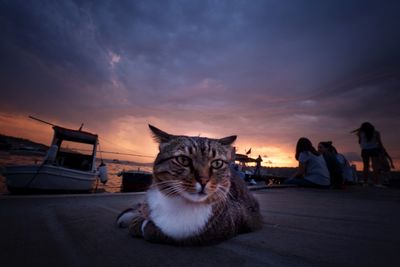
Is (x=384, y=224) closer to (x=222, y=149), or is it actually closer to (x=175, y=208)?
(x=222, y=149)

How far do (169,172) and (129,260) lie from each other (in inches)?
27.5

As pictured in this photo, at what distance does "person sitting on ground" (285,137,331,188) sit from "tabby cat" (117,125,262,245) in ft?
20.9

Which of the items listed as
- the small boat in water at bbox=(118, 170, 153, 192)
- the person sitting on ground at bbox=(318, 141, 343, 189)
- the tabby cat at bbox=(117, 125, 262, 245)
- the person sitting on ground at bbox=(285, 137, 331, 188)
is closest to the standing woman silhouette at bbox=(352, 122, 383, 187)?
the person sitting on ground at bbox=(318, 141, 343, 189)

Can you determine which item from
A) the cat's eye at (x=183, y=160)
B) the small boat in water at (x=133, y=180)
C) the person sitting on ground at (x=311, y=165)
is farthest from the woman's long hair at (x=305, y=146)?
the small boat in water at (x=133, y=180)

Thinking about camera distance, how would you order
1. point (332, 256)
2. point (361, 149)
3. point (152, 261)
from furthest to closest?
point (361, 149), point (332, 256), point (152, 261)

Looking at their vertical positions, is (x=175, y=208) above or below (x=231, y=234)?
above

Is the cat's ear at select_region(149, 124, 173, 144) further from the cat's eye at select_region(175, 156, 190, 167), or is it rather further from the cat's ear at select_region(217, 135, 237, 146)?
the cat's ear at select_region(217, 135, 237, 146)

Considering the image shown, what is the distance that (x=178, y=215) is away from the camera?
165 cm

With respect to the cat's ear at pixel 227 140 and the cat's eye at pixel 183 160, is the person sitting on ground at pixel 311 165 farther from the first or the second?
the cat's eye at pixel 183 160

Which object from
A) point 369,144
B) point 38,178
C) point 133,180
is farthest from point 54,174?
point 369,144

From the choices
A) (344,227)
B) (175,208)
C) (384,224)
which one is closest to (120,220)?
(175,208)

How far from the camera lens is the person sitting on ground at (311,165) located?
7.46 m

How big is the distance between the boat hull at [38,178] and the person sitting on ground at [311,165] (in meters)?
12.0

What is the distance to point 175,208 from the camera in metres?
1.68
